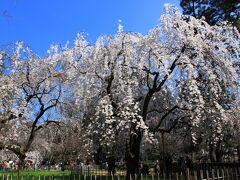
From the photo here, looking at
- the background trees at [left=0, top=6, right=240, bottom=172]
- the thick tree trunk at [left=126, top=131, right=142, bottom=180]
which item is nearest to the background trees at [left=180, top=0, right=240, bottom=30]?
the background trees at [left=0, top=6, right=240, bottom=172]

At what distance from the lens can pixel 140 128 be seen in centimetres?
1147

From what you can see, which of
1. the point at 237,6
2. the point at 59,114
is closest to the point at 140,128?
the point at 59,114

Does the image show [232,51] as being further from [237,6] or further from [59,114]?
[59,114]

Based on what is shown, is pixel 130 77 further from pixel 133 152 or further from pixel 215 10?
pixel 215 10

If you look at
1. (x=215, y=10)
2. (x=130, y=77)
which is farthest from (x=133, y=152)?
(x=215, y=10)

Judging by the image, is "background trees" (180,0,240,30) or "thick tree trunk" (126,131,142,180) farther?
"background trees" (180,0,240,30)

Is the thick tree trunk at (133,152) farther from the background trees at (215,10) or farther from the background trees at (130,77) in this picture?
the background trees at (215,10)

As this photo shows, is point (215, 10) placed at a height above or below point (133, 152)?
above

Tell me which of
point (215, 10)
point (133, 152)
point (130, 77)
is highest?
point (215, 10)

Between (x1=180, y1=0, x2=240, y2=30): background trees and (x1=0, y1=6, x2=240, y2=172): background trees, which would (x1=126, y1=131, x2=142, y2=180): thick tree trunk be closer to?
(x1=0, y1=6, x2=240, y2=172): background trees

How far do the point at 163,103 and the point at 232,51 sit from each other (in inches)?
154

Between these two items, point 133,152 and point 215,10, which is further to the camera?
point 215,10

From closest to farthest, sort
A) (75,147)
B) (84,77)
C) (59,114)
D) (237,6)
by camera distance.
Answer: (84,77), (59,114), (237,6), (75,147)

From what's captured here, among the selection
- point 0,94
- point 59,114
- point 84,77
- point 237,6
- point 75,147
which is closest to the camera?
point 0,94
